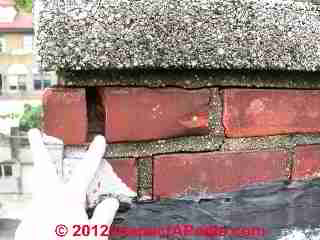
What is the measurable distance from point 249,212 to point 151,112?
0.66 ft

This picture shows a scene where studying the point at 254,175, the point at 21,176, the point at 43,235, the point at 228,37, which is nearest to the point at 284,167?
the point at 254,175

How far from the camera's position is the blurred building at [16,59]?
15133mm

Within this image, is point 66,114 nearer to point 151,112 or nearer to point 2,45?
point 151,112

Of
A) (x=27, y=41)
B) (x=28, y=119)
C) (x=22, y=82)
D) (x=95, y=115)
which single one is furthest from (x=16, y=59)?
(x=95, y=115)

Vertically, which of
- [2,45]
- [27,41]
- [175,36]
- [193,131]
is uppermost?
[27,41]

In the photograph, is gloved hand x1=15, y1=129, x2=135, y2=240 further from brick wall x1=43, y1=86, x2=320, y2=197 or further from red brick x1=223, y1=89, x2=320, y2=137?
red brick x1=223, y1=89, x2=320, y2=137

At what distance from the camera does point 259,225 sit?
687 mm

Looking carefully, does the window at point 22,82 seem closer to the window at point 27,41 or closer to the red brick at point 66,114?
the window at point 27,41

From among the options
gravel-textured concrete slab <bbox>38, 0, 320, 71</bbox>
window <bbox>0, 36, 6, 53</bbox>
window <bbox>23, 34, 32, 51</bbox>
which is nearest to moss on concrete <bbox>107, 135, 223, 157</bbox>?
gravel-textured concrete slab <bbox>38, 0, 320, 71</bbox>

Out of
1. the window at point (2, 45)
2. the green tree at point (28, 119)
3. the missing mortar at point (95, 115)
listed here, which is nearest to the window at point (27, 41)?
the window at point (2, 45)

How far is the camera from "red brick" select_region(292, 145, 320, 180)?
68 centimetres

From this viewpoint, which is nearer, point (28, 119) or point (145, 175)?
point (145, 175)

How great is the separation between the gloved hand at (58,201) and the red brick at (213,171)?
Answer: 0.08 metres

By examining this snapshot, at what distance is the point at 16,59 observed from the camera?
1586 centimetres
